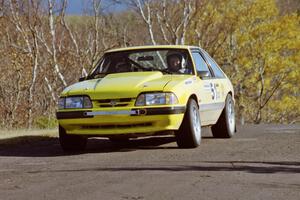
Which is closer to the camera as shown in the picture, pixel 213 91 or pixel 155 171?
pixel 155 171

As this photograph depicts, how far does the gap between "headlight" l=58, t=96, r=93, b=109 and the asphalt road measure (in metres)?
0.64

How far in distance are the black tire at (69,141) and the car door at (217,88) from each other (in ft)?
7.16

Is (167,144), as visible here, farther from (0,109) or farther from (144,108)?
(0,109)

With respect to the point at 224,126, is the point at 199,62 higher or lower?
higher

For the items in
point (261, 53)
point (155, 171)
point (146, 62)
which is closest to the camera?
point (155, 171)

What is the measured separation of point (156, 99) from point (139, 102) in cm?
22

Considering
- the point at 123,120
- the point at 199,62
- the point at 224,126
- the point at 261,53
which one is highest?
the point at 199,62

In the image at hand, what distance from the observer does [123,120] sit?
29.9 feet

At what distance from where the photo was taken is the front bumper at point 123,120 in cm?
909

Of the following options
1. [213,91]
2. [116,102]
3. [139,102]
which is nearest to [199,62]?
[213,91]

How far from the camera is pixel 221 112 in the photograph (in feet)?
37.4

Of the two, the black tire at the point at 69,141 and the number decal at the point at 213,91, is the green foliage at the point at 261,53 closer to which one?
the number decal at the point at 213,91

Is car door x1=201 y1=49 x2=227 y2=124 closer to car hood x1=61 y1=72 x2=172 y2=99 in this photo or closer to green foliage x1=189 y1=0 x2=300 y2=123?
car hood x1=61 y1=72 x2=172 y2=99

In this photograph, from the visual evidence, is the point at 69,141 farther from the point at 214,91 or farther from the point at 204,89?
the point at 214,91
